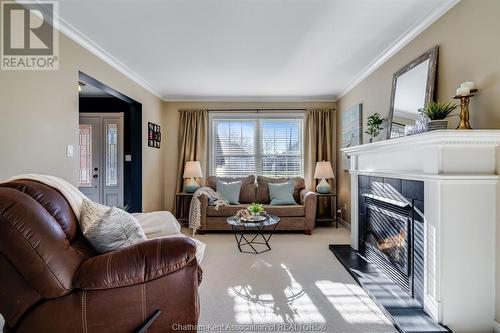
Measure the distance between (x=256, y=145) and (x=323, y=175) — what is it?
1499 mm

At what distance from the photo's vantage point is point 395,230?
2500 millimetres

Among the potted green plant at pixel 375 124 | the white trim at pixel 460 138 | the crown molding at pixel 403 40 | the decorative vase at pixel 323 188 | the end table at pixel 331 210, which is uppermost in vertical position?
the crown molding at pixel 403 40

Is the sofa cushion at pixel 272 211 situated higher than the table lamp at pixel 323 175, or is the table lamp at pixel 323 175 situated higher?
the table lamp at pixel 323 175

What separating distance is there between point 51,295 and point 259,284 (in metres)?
1.73

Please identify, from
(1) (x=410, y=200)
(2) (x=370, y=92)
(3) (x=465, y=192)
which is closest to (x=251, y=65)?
(2) (x=370, y=92)

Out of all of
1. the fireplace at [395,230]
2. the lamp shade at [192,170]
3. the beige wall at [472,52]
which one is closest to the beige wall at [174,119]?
the lamp shade at [192,170]

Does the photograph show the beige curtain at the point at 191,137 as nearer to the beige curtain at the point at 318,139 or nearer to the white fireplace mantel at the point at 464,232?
the beige curtain at the point at 318,139

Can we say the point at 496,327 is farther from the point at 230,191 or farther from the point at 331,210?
the point at 230,191

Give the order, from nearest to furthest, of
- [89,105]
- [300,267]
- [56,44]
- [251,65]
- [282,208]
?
[56,44], [300,267], [251,65], [282,208], [89,105]

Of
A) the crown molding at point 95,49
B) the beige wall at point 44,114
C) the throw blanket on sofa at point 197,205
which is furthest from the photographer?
the throw blanket on sofa at point 197,205

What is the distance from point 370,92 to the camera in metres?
3.74

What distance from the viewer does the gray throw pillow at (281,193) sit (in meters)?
4.62

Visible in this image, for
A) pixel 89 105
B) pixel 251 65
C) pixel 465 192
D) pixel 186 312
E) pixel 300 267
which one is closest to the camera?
pixel 186 312

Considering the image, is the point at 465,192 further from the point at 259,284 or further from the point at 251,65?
the point at 251,65
